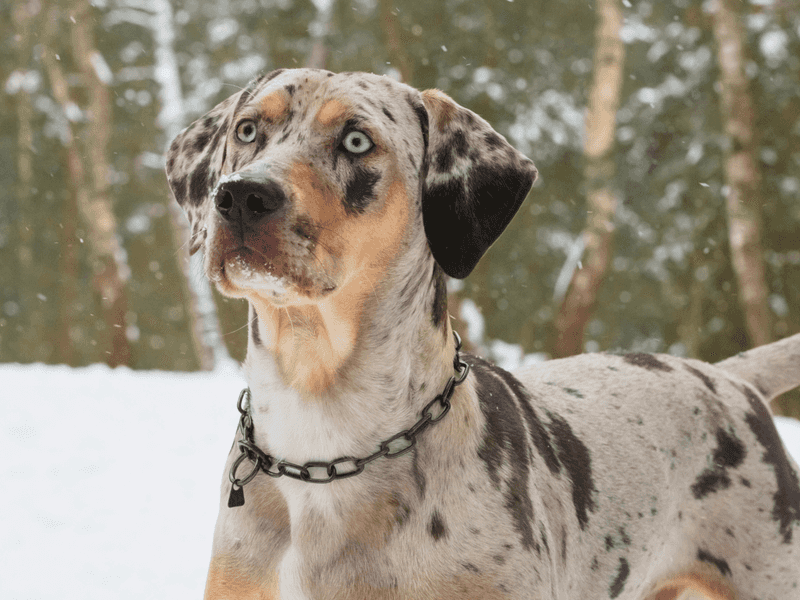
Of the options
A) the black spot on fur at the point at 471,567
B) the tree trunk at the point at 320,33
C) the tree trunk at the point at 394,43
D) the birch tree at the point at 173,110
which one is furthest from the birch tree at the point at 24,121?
the black spot on fur at the point at 471,567

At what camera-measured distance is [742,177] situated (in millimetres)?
9430

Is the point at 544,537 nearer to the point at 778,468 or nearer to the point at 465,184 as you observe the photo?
the point at 465,184

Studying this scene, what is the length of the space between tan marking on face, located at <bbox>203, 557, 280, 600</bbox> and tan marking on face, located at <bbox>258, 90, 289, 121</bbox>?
146 cm

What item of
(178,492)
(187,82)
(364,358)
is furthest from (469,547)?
(187,82)

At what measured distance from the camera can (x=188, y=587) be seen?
406cm

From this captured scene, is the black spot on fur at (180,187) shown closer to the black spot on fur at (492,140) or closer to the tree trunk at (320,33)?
the black spot on fur at (492,140)

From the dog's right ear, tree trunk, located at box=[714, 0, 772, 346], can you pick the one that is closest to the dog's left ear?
the dog's right ear

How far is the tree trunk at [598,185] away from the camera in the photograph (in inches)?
392

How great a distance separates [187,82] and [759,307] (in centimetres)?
912

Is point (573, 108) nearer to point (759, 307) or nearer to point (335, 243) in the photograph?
point (759, 307)

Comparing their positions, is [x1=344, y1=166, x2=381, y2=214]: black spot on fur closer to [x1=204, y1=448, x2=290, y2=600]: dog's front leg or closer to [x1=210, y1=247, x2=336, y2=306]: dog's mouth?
[x1=210, y1=247, x2=336, y2=306]: dog's mouth

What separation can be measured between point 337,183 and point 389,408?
74 centimetres

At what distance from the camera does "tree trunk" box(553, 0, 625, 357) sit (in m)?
9.97

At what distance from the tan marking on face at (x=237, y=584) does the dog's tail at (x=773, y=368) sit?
239 centimetres
